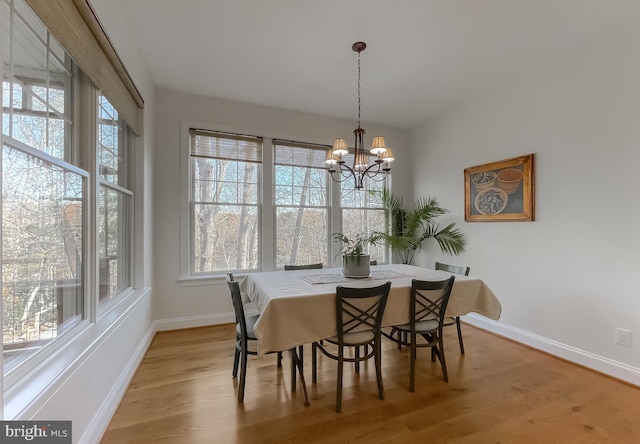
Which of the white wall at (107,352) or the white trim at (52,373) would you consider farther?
the white wall at (107,352)

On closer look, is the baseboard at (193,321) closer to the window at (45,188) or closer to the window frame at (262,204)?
the window frame at (262,204)

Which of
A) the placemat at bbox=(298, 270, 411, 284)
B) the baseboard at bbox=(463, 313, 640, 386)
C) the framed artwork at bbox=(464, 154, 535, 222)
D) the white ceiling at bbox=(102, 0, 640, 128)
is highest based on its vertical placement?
the white ceiling at bbox=(102, 0, 640, 128)

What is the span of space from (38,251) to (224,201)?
97.2 inches

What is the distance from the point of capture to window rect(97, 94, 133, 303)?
207 cm

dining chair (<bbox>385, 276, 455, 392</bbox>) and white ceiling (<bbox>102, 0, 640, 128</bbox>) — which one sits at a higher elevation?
white ceiling (<bbox>102, 0, 640, 128</bbox>)

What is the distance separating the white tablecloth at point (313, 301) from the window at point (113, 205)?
1.06 metres

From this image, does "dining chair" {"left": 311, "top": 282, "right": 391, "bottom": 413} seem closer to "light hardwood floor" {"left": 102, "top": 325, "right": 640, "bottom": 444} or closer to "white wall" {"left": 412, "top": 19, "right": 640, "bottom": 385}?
"light hardwood floor" {"left": 102, "top": 325, "right": 640, "bottom": 444}

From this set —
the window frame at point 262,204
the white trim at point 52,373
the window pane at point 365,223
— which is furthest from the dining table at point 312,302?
the window pane at point 365,223

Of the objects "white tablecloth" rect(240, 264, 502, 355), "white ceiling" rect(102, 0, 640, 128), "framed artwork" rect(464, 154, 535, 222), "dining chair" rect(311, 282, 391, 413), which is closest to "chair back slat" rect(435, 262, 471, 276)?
"white tablecloth" rect(240, 264, 502, 355)

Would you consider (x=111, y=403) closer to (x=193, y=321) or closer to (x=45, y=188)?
(x=45, y=188)

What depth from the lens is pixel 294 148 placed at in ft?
13.5

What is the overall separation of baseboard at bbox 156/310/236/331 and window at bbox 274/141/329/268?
37.1 inches

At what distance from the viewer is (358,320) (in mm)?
2031

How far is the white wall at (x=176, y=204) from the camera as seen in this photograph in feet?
11.3
